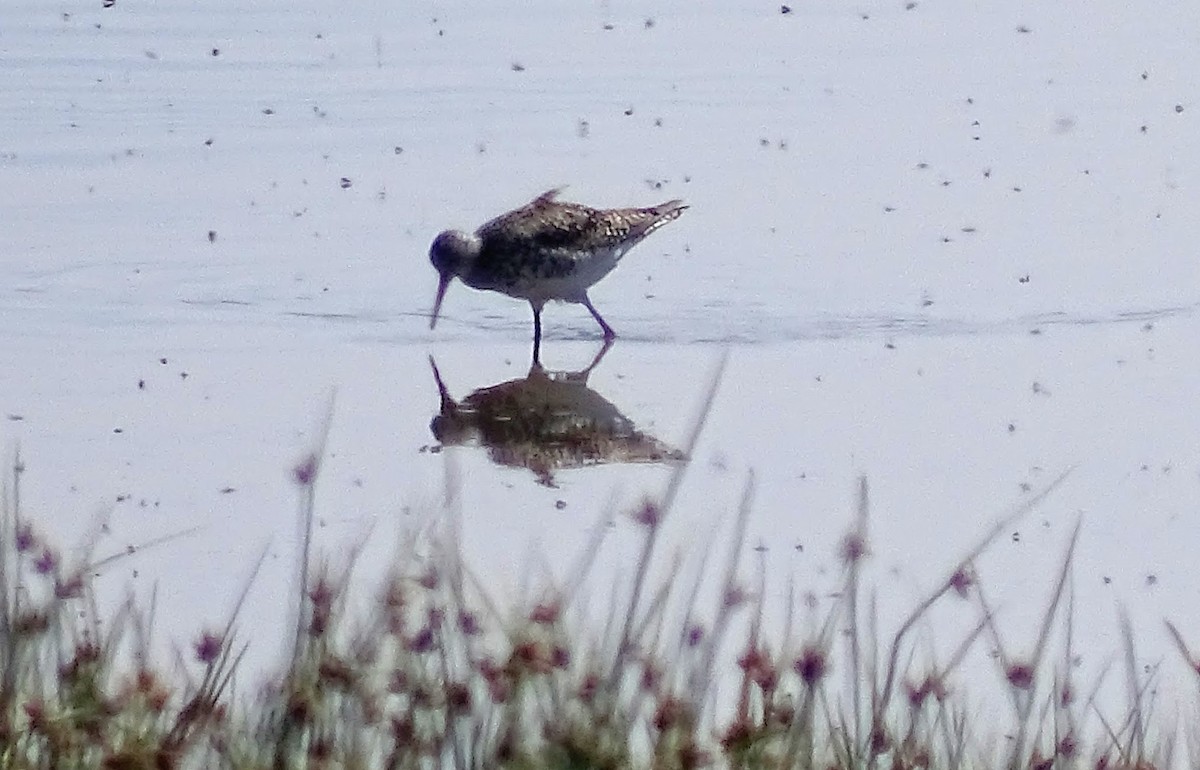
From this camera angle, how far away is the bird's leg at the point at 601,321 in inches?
418

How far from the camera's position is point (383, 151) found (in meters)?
13.0

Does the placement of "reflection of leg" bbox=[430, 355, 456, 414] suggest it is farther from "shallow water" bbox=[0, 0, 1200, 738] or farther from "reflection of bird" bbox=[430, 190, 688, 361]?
"reflection of bird" bbox=[430, 190, 688, 361]

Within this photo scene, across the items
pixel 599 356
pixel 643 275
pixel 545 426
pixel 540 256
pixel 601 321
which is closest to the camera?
pixel 545 426

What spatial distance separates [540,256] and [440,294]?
1.49 feet

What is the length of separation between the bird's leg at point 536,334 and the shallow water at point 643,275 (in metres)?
0.06

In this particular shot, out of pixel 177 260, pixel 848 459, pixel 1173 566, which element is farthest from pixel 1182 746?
pixel 177 260

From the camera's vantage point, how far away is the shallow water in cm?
843

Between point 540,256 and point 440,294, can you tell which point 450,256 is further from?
point 540,256

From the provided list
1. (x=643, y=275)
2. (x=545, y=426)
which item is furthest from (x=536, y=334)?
(x=545, y=426)

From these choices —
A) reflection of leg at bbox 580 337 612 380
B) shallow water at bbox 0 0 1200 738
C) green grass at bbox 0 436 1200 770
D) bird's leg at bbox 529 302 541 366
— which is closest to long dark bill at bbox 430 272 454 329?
shallow water at bbox 0 0 1200 738

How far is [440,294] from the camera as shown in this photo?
10.8 metres

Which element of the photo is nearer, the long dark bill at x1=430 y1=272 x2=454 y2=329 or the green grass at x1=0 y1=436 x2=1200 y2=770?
the green grass at x1=0 y1=436 x2=1200 y2=770

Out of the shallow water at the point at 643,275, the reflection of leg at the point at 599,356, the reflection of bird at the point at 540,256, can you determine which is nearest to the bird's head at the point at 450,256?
the reflection of bird at the point at 540,256

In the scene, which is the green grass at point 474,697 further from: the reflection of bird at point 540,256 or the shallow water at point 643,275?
the reflection of bird at point 540,256
